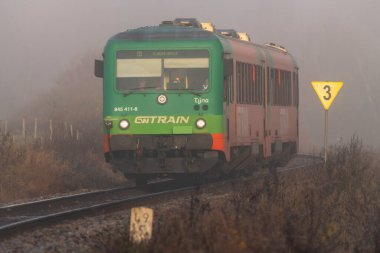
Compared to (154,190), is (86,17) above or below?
above

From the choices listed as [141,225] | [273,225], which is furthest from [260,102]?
[141,225]

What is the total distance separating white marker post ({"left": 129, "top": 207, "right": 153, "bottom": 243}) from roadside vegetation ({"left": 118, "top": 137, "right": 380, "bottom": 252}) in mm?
117

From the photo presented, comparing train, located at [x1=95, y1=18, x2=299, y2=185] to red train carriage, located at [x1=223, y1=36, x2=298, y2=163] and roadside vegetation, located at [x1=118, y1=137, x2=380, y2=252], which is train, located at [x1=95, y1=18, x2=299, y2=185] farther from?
roadside vegetation, located at [x1=118, y1=137, x2=380, y2=252]

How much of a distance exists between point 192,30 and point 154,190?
3.28 meters

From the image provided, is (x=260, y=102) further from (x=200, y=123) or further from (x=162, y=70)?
(x=162, y=70)

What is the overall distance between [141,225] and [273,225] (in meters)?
1.39

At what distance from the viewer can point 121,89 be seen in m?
19.6

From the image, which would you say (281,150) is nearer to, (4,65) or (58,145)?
(58,145)

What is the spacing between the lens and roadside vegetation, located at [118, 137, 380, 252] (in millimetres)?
9945

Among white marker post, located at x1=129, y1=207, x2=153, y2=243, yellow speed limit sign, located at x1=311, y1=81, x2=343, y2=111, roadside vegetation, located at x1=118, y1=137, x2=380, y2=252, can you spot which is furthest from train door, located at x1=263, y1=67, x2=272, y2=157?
white marker post, located at x1=129, y1=207, x2=153, y2=243

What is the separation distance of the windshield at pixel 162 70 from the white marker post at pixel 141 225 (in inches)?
369

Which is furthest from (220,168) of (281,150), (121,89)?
(281,150)

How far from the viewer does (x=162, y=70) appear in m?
19.5

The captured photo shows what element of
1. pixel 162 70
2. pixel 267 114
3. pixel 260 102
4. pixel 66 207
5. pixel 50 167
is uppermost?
pixel 162 70
